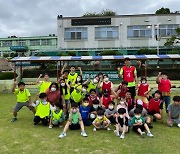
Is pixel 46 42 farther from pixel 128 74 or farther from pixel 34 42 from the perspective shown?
pixel 128 74

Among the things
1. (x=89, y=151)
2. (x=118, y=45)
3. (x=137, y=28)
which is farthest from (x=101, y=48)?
(x=89, y=151)

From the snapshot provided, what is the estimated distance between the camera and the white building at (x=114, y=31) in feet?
145

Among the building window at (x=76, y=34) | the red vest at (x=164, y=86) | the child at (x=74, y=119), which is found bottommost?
the child at (x=74, y=119)

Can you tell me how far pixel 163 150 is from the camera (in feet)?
20.7

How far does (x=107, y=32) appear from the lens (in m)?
45.0

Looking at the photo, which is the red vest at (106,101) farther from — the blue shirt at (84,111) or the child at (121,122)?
the child at (121,122)

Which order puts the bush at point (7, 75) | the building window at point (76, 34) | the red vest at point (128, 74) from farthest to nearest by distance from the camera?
the building window at point (76, 34)
the bush at point (7, 75)
the red vest at point (128, 74)

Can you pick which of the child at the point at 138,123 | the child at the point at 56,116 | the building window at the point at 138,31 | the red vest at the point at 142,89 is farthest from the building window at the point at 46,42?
the child at the point at 138,123

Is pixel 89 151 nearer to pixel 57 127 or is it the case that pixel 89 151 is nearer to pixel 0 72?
pixel 57 127

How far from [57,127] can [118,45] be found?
3709 centimetres

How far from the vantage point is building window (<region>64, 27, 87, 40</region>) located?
148 feet

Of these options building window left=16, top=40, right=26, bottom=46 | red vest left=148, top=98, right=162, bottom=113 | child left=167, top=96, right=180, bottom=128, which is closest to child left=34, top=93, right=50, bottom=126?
red vest left=148, top=98, right=162, bottom=113

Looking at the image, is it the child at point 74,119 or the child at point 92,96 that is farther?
the child at point 92,96

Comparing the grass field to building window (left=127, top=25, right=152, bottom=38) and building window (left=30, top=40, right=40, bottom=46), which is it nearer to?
building window (left=127, top=25, right=152, bottom=38)
